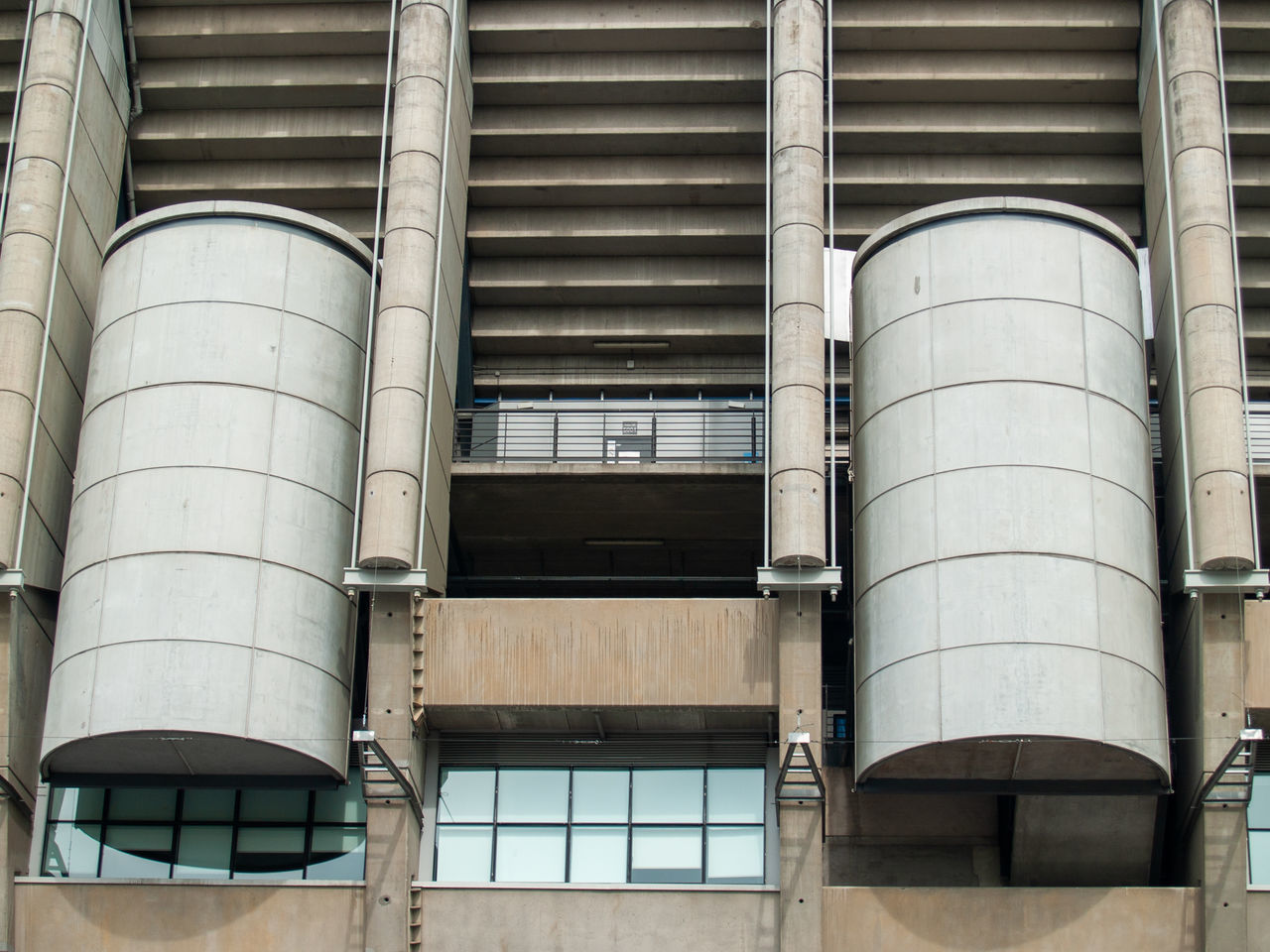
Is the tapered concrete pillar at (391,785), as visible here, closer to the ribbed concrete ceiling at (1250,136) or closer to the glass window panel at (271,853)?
the glass window panel at (271,853)

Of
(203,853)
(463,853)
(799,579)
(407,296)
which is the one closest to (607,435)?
(407,296)

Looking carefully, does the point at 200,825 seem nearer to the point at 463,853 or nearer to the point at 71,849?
the point at 71,849

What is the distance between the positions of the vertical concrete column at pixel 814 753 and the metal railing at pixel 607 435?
19.6 feet

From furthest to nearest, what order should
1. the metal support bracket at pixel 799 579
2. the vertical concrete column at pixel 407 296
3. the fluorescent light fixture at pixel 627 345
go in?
the fluorescent light fixture at pixel 627 345 → the vertical concrete column at pixel 407 296 → the metal support bracket at pixel 799 579

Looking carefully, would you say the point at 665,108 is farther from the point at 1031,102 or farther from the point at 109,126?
the point at 109,126

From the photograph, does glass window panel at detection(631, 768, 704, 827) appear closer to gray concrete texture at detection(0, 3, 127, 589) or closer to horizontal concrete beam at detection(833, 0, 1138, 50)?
gray concrete texture at detection(0, 3, 127, 589)

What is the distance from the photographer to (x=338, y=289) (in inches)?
1201

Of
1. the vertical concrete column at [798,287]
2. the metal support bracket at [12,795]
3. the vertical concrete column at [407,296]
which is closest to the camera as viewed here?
the metal support bracket at [12,795]

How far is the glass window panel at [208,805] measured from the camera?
30266 mm

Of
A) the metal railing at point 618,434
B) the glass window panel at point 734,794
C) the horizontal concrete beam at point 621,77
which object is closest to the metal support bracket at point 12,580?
the metal railing at point 618,434

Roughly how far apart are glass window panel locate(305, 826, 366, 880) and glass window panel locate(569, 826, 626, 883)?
3689 millimetres

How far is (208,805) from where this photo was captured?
99.5 feet

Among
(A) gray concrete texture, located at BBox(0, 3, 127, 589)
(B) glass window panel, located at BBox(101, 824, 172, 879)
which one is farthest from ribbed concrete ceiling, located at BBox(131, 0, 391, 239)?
(B) glass window panel, located at BBox(101, 824, 172, 879)

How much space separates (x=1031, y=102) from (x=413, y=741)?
1814 cm
